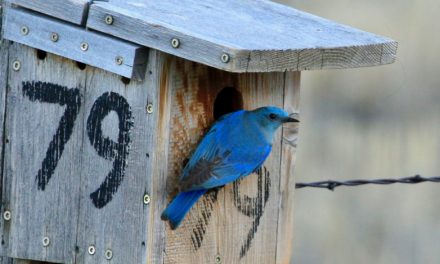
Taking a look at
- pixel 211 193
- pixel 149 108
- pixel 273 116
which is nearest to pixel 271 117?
pixel 273 116

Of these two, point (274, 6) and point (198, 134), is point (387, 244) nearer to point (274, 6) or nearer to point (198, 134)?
point (274, 6)

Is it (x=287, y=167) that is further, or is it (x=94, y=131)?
(x=287, y=167)

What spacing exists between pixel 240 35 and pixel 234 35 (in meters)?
0.03

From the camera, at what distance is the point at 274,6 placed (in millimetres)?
5465

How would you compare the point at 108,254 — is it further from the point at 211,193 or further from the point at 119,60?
the point at 119,60

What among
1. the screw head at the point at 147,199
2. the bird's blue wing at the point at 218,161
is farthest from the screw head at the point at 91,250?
the bird's blue wing at the point at 218,161

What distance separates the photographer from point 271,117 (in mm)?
4828

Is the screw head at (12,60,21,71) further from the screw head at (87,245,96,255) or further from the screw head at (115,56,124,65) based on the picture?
the screw head at (87,245,96,255)

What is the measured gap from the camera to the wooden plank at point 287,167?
16.9ft

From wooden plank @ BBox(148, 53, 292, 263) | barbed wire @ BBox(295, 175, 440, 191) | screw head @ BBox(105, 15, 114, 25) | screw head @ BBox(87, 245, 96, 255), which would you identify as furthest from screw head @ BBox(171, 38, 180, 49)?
barbed wire @ BBox(295, 175, 440, 191)

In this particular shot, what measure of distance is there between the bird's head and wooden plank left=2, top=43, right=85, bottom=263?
577 millimetres

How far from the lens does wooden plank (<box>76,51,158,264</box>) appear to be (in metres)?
4.61

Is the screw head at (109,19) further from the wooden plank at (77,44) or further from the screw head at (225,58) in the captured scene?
the screw head at (225,58)

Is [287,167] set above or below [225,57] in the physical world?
below
